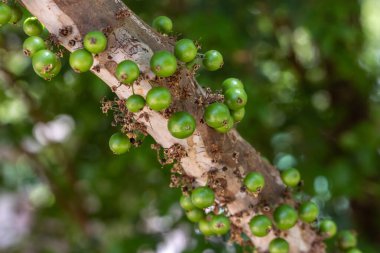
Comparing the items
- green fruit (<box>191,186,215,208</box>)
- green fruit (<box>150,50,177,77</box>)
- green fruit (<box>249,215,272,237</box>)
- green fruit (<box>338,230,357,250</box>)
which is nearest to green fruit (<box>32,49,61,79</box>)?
green fruit (<box>150,50,177,77</box>)

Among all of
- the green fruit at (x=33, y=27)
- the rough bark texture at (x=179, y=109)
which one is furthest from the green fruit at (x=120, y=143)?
the green fruit at (x=33, y=27)

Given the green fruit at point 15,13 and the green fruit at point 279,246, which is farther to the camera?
the green fruit at point 279,246

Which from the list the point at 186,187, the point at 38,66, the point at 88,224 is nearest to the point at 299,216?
the point at 186,187

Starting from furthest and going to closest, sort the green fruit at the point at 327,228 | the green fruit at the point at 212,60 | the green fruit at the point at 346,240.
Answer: the green fruit at the point at 346,240 → the green fruit at the point at 327,228 → the green fruit at the point at 212,60

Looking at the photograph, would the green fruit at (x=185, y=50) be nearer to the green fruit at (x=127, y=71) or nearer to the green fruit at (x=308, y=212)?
the green fruit at (x=127, y=71)

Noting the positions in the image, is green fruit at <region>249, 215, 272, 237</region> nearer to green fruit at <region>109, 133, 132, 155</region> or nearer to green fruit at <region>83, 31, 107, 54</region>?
green fruit at <region>109, 133, 132, 155</region>

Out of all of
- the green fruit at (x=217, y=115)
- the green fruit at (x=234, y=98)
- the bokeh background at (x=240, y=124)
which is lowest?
the bokeh background at (x=240, y=124)

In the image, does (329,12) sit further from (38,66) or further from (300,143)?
(38,66)
